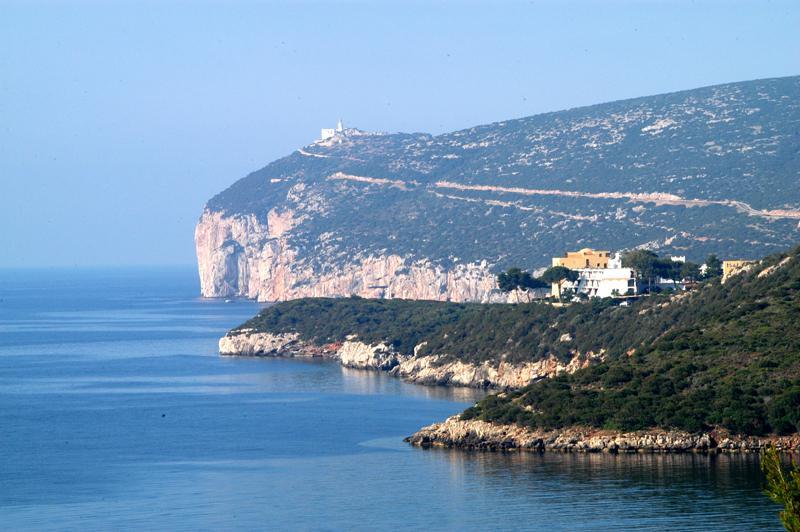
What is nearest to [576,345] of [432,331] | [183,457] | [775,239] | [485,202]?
[432,331]

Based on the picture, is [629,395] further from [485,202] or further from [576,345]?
[485,202]

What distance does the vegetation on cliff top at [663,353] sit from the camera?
198ft

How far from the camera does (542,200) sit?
A: 162 m

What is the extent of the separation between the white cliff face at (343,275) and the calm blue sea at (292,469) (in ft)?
140

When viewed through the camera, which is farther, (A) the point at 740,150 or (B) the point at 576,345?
(A) the point at 740,150

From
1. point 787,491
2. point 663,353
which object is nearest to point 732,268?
point 663,353

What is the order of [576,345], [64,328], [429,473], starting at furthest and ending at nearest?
1. [64,328]
2. [576,345]
3. [429,473]

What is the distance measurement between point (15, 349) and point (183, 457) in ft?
194

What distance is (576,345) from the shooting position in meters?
85.6

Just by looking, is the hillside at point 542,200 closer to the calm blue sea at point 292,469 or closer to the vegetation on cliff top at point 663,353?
the vegetation on cliff top at point 663,353

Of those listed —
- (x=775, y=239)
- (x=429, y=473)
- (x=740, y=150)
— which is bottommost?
(x=429, y=473)

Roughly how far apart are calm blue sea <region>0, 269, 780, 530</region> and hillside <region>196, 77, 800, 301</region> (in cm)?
5090

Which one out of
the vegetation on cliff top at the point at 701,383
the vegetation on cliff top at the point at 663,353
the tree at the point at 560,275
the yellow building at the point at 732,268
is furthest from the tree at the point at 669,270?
the vegetation on cliff top at the point at 701,383

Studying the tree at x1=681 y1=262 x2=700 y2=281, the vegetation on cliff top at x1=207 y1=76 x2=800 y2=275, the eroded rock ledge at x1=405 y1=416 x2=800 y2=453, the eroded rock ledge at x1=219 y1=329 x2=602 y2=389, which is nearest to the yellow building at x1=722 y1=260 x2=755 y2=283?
the tree at x1=681 y1=262 x2=700 y2=281
